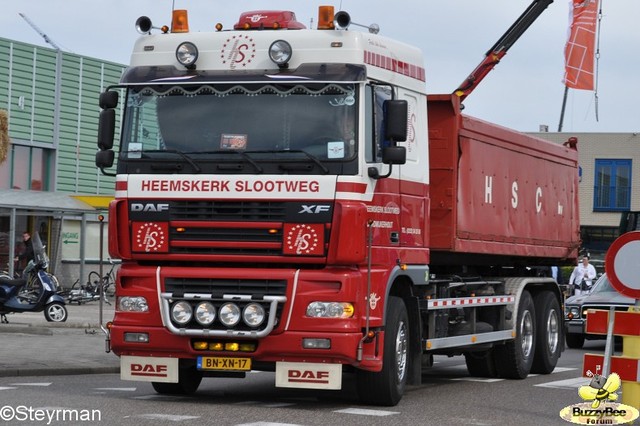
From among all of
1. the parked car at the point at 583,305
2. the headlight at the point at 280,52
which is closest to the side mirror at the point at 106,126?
the headlight at the point at 280,52

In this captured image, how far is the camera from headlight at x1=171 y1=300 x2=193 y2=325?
43.0ft

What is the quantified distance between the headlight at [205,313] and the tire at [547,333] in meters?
7.03

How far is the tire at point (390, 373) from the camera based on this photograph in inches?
530

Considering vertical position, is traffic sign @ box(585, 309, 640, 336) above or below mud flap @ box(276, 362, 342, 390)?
above

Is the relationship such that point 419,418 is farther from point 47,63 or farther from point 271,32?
point 47,63

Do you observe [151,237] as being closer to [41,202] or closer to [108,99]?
[108,99]

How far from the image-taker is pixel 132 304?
526 inches

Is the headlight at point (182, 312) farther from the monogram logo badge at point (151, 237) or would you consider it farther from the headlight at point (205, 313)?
the monogram logo badge at point (151, 237)

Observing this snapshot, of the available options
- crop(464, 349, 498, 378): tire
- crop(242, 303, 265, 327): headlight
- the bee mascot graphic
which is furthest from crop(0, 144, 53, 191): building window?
the bee mascot graphic

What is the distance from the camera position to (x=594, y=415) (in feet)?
36.7

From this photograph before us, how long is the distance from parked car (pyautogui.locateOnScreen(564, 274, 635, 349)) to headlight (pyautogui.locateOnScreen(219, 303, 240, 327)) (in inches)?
500

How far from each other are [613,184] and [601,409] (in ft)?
182

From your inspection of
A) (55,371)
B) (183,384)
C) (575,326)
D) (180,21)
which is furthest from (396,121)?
(575,326)

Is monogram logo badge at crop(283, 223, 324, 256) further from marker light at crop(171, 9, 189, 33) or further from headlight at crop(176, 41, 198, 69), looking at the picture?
marker light at crop(171, 9, 189, 33)
